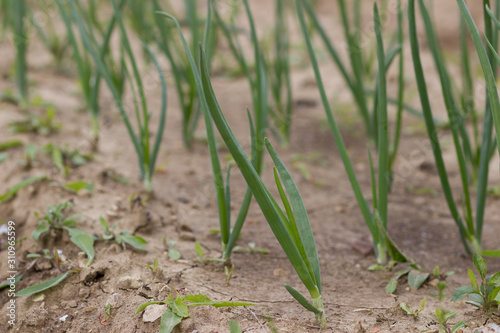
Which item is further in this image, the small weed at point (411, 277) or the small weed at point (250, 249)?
the small weed at point (250, 249)

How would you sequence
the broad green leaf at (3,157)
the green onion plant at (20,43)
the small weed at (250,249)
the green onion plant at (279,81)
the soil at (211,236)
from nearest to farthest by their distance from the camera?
the soil at (211,236)
the small weed at (250,249)
the broad green leaf at (3,157)
the green onion plant at (20,43)
the green onion plant at (279,81)

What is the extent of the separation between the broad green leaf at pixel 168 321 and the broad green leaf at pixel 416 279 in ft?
1.67

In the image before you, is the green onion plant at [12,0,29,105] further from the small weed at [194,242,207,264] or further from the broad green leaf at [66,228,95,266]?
the small weed at [194,242,207,264]

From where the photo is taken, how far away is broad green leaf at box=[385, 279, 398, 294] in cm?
99

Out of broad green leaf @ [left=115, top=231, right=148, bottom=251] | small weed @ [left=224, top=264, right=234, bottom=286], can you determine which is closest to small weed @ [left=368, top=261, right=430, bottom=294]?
small weed @ [left=224, top=264, right=234, bottom=286]

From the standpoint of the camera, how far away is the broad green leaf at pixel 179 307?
82 cm

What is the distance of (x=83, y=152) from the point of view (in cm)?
162

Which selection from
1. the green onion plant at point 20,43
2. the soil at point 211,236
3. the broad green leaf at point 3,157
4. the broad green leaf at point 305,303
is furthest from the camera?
the green onion plant at point 20,43

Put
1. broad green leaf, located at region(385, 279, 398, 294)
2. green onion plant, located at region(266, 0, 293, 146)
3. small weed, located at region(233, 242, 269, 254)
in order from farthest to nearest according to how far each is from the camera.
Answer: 1. green onion plant, located at region(266, 0, 293, 146)
2. small weed, located at region(233, 242, 269, 254)
3. broad green leaf, located at region(385, 279, 398, 294)

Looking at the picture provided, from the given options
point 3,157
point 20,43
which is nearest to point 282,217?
point 3,157

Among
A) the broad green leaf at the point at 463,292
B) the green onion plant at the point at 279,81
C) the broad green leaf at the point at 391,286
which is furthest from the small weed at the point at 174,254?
the green onion plant at the point at 279,81

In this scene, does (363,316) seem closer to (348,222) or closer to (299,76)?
(348,222)

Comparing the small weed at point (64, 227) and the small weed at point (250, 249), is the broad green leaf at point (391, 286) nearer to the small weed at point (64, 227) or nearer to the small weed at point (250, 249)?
the small weed at point (250, 249)

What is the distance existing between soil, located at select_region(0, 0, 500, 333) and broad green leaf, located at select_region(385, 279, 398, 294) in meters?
0.01
